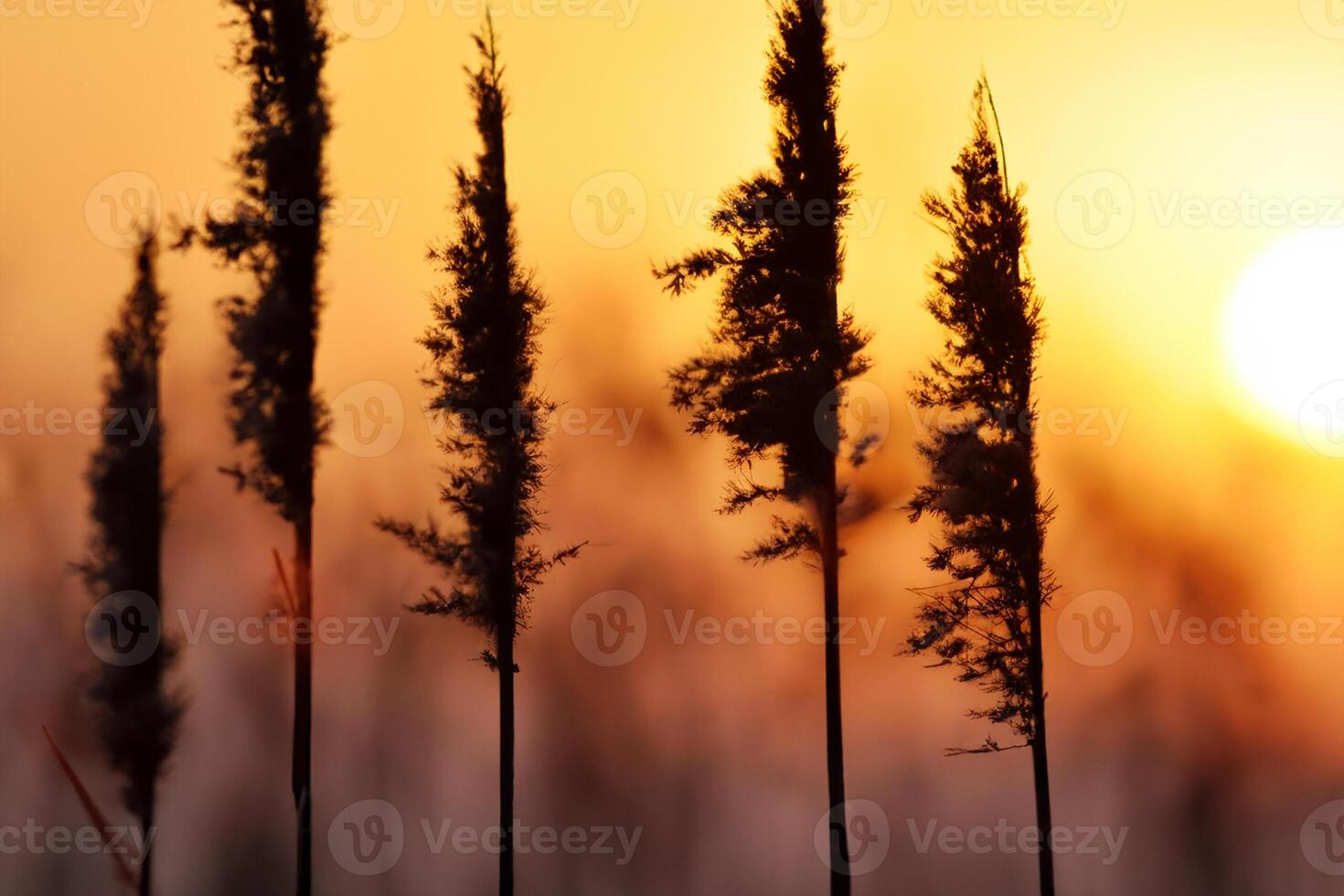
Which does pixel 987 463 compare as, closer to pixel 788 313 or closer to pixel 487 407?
pixel 788 313

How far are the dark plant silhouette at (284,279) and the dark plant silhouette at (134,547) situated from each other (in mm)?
3132

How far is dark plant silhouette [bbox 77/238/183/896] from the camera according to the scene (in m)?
17.0

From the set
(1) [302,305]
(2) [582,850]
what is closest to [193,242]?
(1) [302,305]

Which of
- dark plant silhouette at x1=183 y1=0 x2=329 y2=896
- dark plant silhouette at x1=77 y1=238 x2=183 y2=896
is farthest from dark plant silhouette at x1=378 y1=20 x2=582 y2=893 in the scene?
dark plant silhouette at x1=77 y1=238 x2=183 y2=896

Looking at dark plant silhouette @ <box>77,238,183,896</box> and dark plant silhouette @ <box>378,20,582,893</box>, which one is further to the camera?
dark plant silhouette @ <box>77,238,183,896</box>

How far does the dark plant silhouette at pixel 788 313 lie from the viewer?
50.7ft

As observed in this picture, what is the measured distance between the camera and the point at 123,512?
17969 mm

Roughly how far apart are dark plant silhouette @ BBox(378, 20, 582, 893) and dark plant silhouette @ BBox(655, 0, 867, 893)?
225 centimetres

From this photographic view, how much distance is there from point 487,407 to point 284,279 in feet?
11.2

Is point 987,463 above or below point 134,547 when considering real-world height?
above

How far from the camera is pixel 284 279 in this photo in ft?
51.5

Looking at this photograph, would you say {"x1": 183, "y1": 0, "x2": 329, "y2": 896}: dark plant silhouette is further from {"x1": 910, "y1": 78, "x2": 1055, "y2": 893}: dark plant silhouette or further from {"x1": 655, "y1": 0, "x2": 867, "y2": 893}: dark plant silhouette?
{"x1": 910, "y1": 78, "x2": 1055, "y2": 893}: dark plant silhouette

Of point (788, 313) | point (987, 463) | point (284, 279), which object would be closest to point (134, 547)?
point (284, 279)

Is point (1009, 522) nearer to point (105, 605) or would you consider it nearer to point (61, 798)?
point (105, 605)
